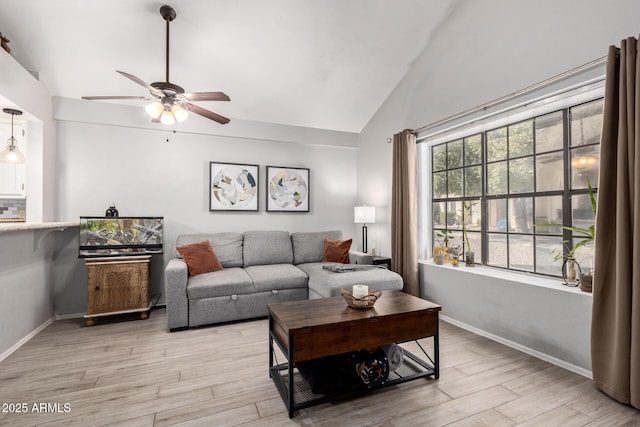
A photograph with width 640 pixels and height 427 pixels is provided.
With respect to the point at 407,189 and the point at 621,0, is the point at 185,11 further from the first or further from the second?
the point at 621,0

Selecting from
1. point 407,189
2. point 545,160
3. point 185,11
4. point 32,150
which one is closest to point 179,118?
point 185,11

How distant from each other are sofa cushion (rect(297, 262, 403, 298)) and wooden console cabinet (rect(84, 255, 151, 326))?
1.86 meters

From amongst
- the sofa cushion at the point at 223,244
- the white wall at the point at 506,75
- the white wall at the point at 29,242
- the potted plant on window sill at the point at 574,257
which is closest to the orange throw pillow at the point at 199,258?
the sofa cushion at the point at 223,244

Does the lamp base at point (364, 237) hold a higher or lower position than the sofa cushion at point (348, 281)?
higher

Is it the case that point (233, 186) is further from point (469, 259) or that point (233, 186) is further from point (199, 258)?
point (469, 259)

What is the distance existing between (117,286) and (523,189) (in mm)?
4263

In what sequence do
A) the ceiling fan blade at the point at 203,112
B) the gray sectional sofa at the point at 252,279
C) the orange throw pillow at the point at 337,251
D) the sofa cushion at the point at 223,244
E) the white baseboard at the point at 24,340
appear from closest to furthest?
1. the white baseboard at the point at 24,340
2. the ceiling fan blade at the point at 203,112
3. the gray sectional sofa at the point at 252,279
4. the sofa cushion at the point at 223,244
5. the orange throw pillow at the point at 337,251

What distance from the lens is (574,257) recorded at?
8.50ft

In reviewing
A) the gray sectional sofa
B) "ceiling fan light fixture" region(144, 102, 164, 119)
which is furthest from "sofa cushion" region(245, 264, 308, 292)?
"ceiling fan light fixture" region(144, 102, 164, 119)

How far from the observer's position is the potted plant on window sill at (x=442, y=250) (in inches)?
143

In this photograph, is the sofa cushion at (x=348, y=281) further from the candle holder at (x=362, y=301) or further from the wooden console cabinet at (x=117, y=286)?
the wooden console cabinet at (x=117, y=286)

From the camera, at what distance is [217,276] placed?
137 inches

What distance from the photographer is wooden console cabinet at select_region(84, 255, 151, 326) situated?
3.29 metres

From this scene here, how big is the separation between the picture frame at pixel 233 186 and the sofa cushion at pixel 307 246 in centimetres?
75
